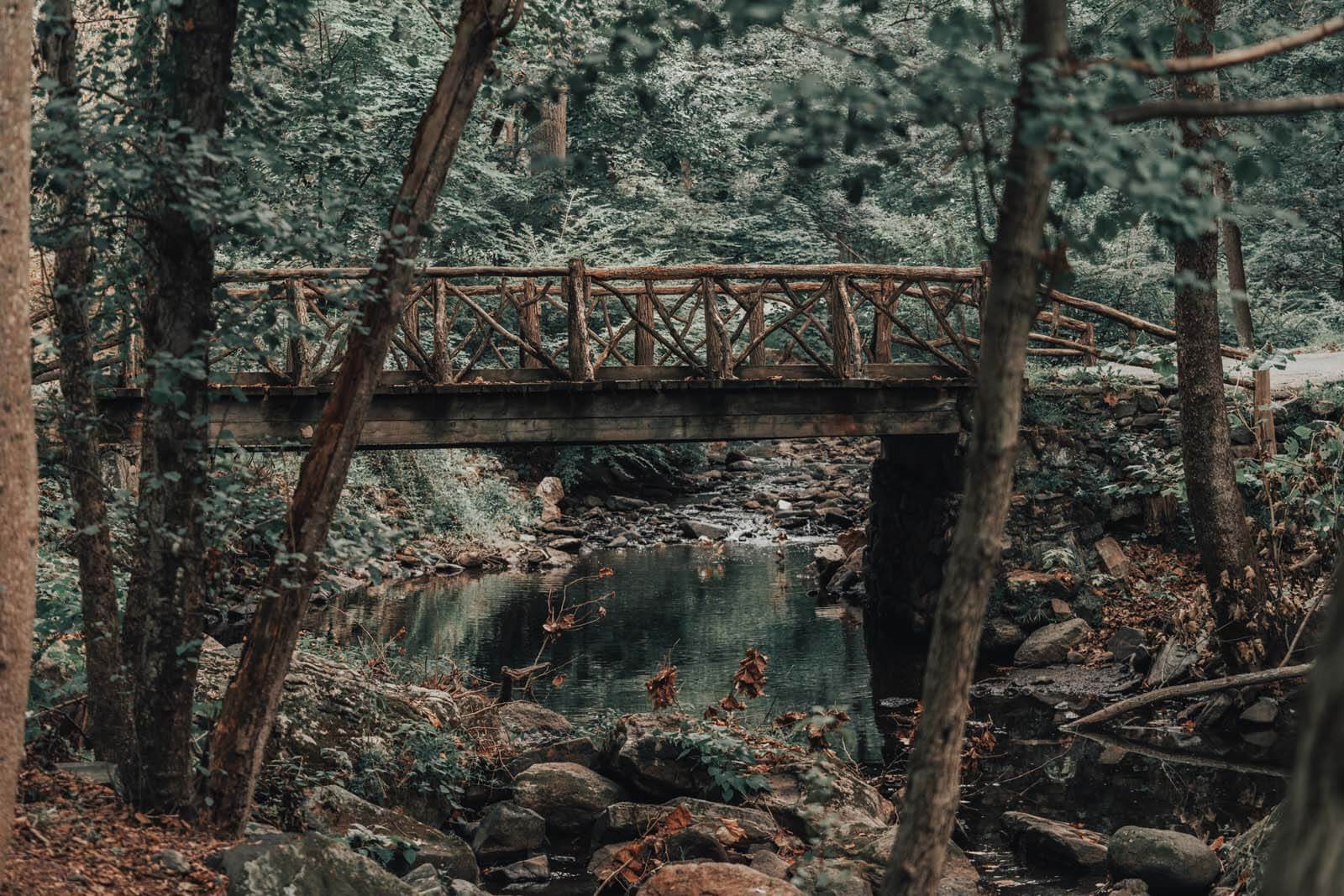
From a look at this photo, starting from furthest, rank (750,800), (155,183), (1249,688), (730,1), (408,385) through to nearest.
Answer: (408,385), (1249,688), (750,800), (155,183), (730,1)

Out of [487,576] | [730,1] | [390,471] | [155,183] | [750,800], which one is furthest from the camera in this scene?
[390,471]

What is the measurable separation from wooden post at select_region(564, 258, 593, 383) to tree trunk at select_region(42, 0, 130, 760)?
5130mm

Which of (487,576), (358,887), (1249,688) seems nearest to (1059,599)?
(1249,688)

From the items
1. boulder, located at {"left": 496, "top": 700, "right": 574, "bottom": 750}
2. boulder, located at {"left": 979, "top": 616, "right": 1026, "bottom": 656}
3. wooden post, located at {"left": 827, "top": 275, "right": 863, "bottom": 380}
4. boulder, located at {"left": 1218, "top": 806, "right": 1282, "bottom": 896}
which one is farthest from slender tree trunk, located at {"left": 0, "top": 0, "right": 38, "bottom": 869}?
boulder, located at {"left": 979, "top": 616, "right": 1026, "bottom": 656}

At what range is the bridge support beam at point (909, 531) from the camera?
12.7 metres

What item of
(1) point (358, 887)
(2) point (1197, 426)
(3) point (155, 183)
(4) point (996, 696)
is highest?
(3) point (155, 183)

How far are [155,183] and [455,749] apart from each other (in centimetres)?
431

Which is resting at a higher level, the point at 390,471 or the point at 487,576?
the point at 390,471

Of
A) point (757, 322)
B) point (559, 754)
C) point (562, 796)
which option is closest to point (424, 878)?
point (562, 796)

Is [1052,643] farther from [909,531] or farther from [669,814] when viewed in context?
[669,814]

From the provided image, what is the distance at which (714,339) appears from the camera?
11.1 metres

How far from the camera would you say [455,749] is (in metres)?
7.84

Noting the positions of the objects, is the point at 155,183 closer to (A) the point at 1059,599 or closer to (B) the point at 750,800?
(B) the point at 750,800

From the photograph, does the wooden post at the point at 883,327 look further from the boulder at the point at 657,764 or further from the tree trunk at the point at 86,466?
the tree trunk at the point at 86,466
